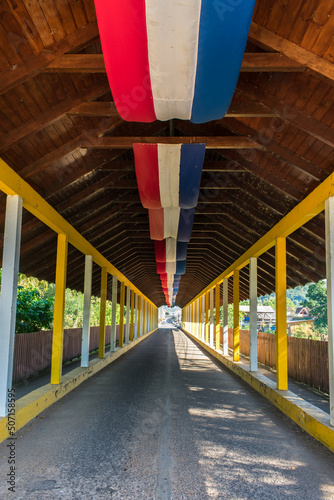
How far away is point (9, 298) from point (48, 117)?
2.59 m

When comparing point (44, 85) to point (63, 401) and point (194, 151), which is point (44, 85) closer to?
point (194, 151)

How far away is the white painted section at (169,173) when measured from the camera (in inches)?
249

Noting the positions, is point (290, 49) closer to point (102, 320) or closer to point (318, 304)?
point (102, 320)

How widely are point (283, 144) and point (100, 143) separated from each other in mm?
3078

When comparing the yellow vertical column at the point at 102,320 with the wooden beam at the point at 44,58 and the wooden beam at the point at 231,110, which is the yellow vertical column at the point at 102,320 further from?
the wooden beam at the point at 44,58

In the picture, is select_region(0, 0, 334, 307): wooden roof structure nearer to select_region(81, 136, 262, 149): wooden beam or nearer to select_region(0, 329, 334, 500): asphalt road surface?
select_region(81, 136, 262, 149): wooden beam

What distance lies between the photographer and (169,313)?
19662 centimetres

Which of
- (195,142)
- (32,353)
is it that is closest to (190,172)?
(195,142)

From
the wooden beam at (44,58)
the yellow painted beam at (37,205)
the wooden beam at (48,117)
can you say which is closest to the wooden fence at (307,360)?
the yellow painted beam at (37,205)

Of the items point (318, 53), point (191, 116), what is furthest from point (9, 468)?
point (318, 53)

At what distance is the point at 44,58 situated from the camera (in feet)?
15.3

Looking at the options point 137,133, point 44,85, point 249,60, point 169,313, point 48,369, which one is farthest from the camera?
point 169,313

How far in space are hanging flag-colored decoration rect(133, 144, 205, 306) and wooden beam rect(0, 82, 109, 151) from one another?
3.37ft

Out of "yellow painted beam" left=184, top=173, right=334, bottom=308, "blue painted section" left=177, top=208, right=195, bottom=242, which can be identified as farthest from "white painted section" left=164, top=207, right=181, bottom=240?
"yellow painted beam" left=184, top=173, right=334, bottom=308
